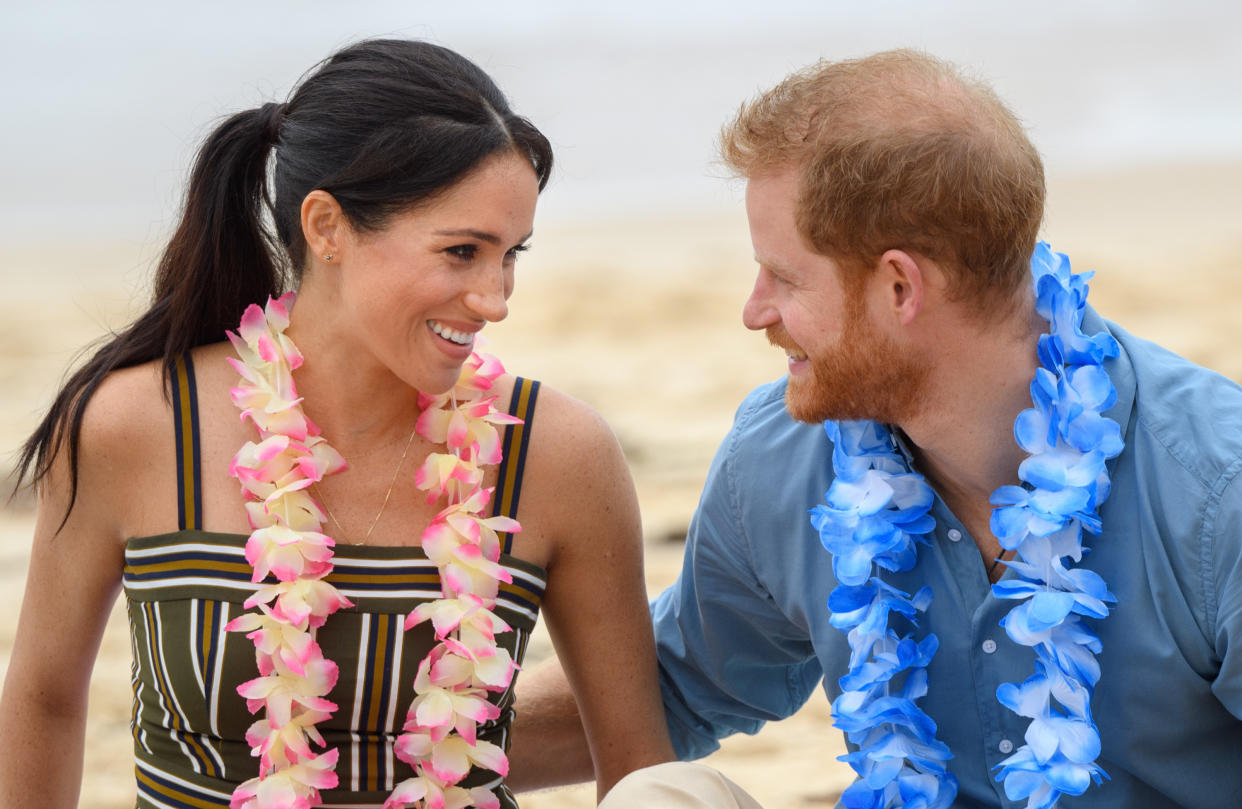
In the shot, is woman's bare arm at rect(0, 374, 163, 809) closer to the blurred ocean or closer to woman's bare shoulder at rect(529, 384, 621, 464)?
woman's bare shoulder at rect(529, 384, 621, 464)

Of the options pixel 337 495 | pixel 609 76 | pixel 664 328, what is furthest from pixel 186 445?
pixel 609 76

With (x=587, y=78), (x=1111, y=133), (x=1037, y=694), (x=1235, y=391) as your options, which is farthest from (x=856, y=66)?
(x=587, y=78)

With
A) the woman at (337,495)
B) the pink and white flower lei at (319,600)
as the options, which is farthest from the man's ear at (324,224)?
the pink and white flower lei at (319,600)

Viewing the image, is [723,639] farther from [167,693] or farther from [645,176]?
[645,176]

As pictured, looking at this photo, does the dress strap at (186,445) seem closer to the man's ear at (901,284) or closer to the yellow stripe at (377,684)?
the yellow stripe at (377,684)

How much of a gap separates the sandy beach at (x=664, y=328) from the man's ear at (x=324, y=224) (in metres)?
1.13

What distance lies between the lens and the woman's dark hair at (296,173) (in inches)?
99.2

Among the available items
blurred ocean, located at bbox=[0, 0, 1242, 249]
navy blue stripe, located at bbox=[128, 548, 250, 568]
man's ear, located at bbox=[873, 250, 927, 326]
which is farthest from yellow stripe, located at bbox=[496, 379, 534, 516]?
blurred ocean, located at bbox=[0, 0, 1242, 249]

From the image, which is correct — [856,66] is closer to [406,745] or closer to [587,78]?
[406,745]

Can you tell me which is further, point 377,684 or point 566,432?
point 566,432

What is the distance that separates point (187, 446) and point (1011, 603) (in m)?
1.50

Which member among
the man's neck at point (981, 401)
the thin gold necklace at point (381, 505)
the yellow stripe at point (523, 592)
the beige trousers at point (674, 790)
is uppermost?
the man's neck at point (981, 401)

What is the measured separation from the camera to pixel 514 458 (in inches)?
108

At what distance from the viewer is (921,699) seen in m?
2.60
